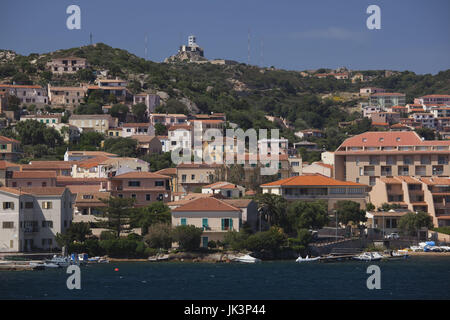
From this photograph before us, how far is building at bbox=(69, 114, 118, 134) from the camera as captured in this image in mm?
135000

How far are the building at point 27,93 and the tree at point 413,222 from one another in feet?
238

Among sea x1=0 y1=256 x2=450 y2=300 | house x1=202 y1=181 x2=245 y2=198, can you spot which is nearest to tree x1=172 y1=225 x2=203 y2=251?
sea x1=0 y1=256 x2=450 y2=300

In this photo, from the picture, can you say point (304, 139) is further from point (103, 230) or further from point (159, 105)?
point (103, 230)

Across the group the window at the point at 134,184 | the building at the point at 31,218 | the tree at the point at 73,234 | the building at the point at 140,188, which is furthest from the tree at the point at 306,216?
the building at the point at 31,218

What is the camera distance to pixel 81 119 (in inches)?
5330

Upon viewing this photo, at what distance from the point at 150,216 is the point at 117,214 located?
276 cm

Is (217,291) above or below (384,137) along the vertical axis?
below

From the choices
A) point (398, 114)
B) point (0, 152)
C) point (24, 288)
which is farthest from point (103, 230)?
point (398, 114)

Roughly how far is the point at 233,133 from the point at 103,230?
56.0m

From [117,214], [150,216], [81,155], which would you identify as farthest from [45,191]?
[81,155]

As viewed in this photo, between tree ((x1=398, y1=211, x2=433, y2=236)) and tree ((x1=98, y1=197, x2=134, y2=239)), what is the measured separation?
25845 millimetres

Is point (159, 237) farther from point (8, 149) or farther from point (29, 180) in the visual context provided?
point (8, 149)

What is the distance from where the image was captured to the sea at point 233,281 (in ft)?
190

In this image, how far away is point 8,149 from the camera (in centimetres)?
11600
